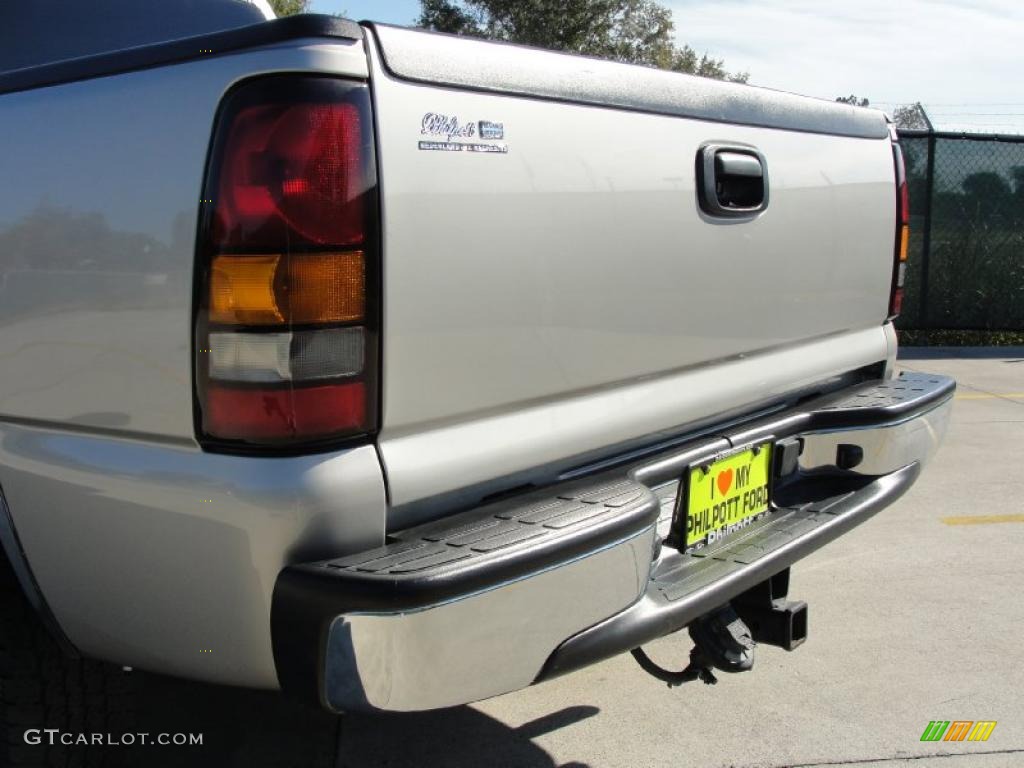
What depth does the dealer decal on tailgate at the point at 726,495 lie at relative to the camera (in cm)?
262

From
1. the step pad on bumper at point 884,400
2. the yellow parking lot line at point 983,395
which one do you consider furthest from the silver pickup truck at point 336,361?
the yellow parking lot line at point 983,395

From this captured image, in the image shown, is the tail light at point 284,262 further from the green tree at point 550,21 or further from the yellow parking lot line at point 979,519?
the green tree at point 550,21

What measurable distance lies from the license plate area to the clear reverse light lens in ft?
3.47

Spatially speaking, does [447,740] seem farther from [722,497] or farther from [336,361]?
[336,361]

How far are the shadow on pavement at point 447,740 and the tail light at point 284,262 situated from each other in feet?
4.29

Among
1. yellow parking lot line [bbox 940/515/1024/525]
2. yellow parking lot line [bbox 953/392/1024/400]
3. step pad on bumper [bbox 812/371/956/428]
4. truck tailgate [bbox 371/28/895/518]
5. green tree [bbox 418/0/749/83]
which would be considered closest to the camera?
truck tailgate [bbox 371/28/895/518]

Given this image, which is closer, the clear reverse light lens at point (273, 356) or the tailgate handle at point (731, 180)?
the clear reverse light lens at point (273, 356)

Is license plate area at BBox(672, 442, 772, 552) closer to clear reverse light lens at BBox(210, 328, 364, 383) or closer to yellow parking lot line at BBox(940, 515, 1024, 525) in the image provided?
clear reverse light lens at BBox(210, 328, 364, 383)

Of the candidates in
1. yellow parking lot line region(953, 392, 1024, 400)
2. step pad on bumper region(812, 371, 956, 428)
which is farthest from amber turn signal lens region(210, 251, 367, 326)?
yellow parking lot line region(953, 392, 1024, 400)

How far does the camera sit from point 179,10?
334 centimetres

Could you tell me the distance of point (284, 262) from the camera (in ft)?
6.14

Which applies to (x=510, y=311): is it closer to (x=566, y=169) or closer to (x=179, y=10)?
(x=566, y=169)

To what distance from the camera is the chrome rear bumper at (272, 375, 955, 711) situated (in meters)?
1.82

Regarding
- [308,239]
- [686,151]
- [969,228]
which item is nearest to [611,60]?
[686,151]
